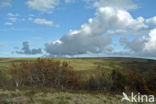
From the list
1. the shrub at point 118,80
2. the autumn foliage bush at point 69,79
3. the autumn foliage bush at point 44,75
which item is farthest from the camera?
the autumn foliage bush at point 44,75

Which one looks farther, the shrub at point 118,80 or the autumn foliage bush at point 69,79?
the autumn foliage bush at point 69,79

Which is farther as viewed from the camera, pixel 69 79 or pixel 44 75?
pixel 69 79

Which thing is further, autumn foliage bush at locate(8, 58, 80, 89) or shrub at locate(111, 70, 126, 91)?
autumn foliage bush at locate(8, 58, 80, 89)

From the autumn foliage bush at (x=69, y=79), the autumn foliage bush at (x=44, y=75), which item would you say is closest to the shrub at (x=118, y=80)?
the autumn foliage bush at (x=69, y=79)

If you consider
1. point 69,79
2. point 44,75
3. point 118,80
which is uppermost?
point 44,75

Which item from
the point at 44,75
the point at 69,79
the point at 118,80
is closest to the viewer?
the point at 118,80

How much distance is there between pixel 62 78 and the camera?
7938 cm

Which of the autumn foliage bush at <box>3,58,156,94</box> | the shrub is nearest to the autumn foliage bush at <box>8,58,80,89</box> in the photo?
the autumn foliage bush at <box>3,58,156,94</box>

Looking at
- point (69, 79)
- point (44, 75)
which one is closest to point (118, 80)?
point (69, 79)

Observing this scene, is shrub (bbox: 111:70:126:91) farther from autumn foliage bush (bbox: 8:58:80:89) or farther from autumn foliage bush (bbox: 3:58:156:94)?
autumn foliage bush (bbox: 8:58:80:89)

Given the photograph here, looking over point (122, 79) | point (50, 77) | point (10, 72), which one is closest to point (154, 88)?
point (122, 79)

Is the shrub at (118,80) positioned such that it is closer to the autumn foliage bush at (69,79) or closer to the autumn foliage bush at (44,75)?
the autumn foliage bush at (69,79)

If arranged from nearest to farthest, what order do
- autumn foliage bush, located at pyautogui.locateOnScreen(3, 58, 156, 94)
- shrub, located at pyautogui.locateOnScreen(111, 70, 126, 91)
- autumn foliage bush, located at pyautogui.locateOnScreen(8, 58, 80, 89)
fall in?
shrub, located at pyautogui.locateOnScreen(111, 70, 126, 91)
autumn foliage bush, located at pyautogui.locateOnScreen(3, 58, 156, 94)
autumn foliage bush, located at pyautogui.locateOnScreen(8, 58, 80, 89)

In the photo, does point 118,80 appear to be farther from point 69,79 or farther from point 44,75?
point 44,75
